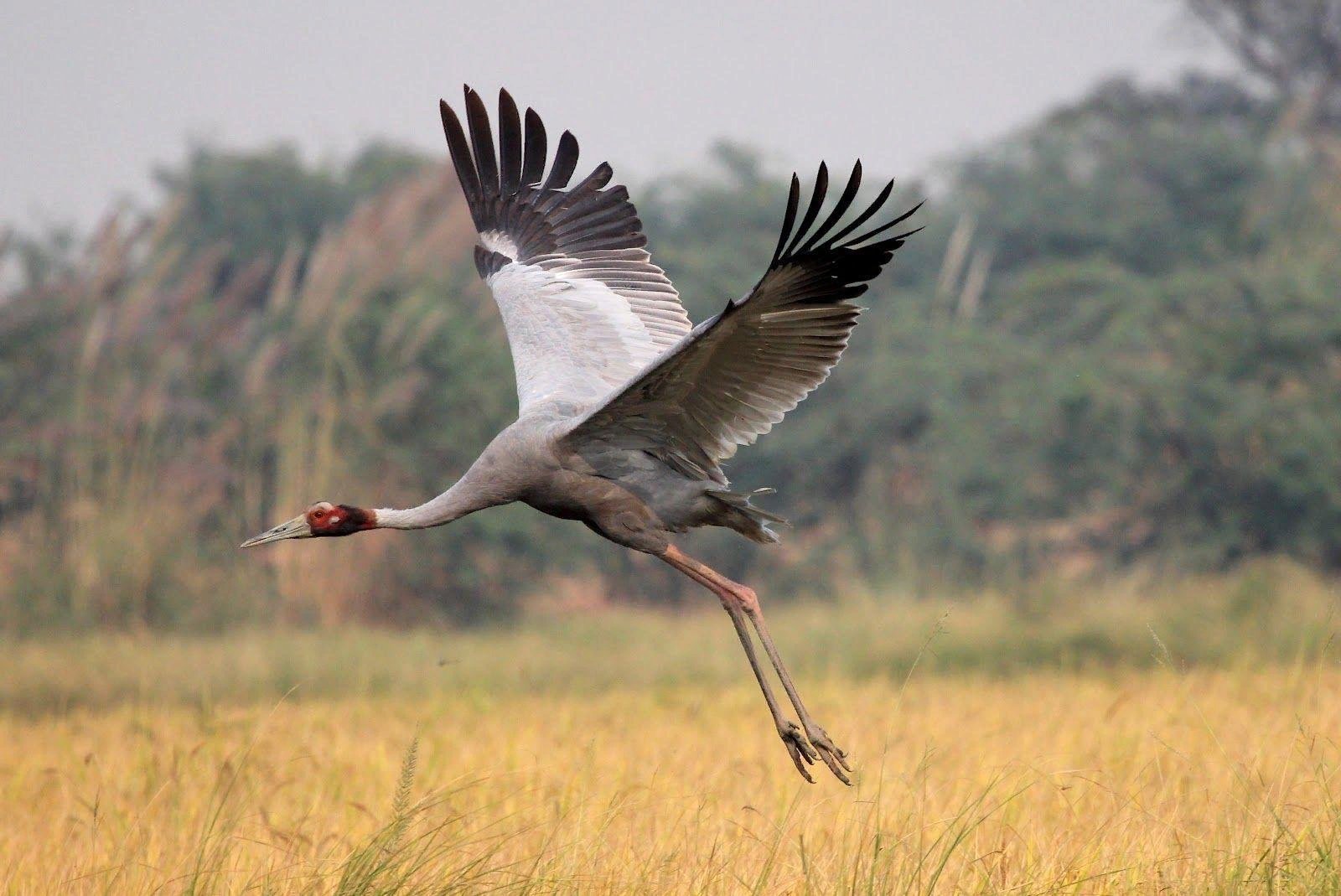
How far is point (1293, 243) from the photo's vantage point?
23.7 metres

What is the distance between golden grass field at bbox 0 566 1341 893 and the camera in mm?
4129

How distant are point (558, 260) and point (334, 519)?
201cm

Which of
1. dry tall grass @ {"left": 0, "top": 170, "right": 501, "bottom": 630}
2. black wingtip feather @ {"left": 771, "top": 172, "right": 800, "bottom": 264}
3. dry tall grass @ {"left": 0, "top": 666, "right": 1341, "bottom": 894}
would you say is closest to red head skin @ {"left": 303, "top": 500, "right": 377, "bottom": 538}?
dry tall grass @ {"left": 0, "top": 666, "right": 1341, "bottom": 894}

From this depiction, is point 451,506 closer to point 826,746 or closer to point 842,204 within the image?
point 826,746


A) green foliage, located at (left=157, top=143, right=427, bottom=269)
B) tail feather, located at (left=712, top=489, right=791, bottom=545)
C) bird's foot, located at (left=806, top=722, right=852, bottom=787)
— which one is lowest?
bird's foot, located at (left=806, top=722, right=852, bottom=787)

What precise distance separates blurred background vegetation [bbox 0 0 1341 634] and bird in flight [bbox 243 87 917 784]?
5.80 metres

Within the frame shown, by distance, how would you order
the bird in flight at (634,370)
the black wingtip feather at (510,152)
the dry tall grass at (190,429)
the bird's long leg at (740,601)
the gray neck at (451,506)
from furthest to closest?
the dry tall grass at (190,429), the black wingtip feather at (510,152), the gray neck at (451,506), the bird's long leg at (740,601), the bird in flight at (634,370)

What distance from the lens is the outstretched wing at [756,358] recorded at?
5.04 m

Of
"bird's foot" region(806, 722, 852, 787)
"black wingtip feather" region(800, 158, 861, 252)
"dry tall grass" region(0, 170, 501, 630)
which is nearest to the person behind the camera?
"black wingtip feather" region(800, 158, 861, 252)

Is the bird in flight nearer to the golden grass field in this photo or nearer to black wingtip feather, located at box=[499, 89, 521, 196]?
black wingtip feather, located at box=[499, 89, 521, 196]

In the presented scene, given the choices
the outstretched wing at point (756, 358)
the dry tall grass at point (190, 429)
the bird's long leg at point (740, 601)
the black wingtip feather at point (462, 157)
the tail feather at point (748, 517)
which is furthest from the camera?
the dry tall grass at point (190, 429)

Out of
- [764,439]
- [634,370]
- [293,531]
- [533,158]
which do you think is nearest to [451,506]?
[293,531]

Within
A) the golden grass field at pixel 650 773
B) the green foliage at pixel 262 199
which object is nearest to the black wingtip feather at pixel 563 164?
the golden grass field at pixel 650 773

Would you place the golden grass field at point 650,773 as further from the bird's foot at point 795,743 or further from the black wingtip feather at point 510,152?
the black wingtip feather at point 510,152
